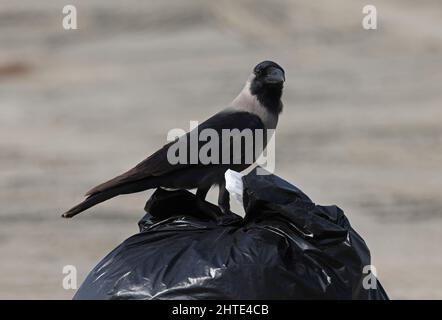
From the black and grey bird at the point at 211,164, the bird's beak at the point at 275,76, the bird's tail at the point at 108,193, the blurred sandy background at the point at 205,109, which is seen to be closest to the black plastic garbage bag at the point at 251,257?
the black and grey bird at the point at 211,164

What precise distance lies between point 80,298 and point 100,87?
7813mm

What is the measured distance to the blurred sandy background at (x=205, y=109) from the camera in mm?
7898

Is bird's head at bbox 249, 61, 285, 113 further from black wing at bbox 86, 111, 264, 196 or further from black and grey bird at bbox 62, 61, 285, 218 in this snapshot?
black wing at bbox 86, 111, 264, 196

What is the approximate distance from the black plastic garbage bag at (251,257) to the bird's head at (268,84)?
1.17 metres

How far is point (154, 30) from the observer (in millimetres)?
12438

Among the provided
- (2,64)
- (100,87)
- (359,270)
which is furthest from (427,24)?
(359,270)

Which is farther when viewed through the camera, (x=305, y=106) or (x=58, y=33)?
(x=58, y=33)

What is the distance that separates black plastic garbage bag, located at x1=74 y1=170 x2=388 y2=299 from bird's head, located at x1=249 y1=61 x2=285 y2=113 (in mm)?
1173

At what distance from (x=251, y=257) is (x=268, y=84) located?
5.17 feet

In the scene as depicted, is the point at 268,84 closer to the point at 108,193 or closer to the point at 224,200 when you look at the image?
the point at 224,200

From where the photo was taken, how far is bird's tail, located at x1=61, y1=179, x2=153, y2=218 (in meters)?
4.20

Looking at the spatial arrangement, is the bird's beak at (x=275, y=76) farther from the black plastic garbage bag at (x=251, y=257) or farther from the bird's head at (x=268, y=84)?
the black plastic garbage bag at (x=251, y=257)

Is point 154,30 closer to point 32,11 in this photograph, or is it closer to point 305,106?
point 32,11

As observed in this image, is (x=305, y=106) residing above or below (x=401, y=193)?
above
